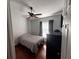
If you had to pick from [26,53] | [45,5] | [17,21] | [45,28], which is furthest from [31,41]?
[45,5]

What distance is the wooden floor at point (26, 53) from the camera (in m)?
3.11

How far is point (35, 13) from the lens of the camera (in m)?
3.60

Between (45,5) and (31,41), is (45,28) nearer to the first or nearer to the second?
(31,41)

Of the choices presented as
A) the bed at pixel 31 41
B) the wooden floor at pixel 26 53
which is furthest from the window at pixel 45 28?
the wooden floor at pixel 26 53

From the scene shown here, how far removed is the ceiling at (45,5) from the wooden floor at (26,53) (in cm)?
161

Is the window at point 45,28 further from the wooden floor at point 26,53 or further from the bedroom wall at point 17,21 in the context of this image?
the bedroom wall at point 17,21

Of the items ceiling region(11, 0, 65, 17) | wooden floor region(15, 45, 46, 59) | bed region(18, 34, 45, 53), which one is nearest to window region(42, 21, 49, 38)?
bed region(18, 34, 45, 53)

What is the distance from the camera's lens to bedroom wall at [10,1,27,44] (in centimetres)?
319

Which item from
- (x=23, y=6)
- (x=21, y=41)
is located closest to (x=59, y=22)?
(x=23, y=6)

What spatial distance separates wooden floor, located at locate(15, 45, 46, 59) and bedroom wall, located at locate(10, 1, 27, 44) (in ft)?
1.82

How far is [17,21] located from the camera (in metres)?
3.32

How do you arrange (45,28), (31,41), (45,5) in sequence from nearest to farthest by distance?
(45,5), (31,41), (45,28)

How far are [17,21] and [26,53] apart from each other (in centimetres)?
144
